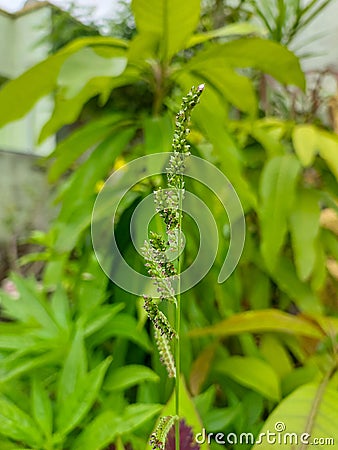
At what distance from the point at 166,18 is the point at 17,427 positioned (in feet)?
1.52

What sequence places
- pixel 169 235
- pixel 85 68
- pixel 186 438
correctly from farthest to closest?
pixel 85 68
pixel 186 438
pixel 169 235

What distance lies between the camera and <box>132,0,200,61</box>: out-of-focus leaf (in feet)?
1.74

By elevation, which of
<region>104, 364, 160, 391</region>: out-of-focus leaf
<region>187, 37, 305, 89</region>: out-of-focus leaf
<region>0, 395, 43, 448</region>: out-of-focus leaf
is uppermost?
<region>187, 37, 305, 89</region>: out-of-focus leaf

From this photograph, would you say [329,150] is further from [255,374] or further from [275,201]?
[255,374]

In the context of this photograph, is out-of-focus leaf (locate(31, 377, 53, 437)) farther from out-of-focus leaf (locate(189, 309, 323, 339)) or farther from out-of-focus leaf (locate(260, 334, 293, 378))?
out-of-focus leaf (locate(260, 334, 293, 378))

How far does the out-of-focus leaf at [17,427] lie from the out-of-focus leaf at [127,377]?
9 centimetres

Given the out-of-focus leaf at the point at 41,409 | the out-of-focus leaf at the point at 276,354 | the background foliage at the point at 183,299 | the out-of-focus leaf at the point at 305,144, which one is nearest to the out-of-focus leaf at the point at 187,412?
the background foliage at the point at 183,299

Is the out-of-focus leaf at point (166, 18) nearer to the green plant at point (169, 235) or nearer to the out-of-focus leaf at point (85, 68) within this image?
the out-of-focus leaf at point (85, 68)

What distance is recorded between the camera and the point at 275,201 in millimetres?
641

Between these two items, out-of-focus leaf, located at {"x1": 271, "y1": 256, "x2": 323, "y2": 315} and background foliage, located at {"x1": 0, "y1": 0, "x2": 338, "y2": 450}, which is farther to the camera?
out-of-focus leaf, located at {"x1": 271, "y1": 256, "x2": 323, "y2": 315}

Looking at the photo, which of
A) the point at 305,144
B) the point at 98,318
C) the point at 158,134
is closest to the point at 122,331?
the point at 98,318

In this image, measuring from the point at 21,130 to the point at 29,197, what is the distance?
0.21m

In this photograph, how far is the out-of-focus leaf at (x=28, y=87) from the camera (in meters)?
0.58

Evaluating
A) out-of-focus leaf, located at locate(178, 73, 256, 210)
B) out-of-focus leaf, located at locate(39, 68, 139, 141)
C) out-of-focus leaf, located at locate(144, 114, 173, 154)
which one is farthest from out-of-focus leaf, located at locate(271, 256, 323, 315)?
out-of-focus leaf, located at locate(39, 68, 139, 141)
